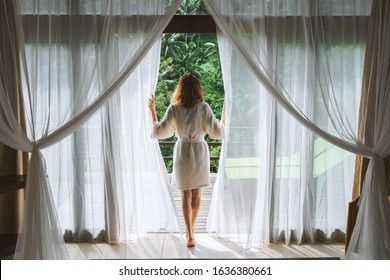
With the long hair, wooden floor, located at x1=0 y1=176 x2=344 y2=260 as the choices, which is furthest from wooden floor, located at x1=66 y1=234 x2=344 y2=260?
the long hair

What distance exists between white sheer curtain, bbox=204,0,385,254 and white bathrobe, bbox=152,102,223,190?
0.19 metres

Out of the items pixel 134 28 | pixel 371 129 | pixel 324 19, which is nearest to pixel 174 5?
pixel 134 28

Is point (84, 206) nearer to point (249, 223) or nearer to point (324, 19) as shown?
point (249, 223)

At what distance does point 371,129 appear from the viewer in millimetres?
2908

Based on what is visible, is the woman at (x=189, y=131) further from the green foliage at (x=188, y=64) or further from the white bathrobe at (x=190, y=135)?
the green foliage at (x=188, y=64)

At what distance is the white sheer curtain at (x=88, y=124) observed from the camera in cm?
279

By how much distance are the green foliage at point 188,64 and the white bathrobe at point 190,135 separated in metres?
3.27

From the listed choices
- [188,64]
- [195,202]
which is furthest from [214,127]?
[188,64]

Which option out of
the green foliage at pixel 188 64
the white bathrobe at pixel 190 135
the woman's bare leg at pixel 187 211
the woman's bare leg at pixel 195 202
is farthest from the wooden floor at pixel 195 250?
the green foliage at pixel 188 64

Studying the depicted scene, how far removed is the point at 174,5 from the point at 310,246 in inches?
85.5

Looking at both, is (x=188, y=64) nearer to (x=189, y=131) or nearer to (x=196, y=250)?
(x=189, y=131)

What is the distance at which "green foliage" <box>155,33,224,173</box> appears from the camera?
6672 millimetres

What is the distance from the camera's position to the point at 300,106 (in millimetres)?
3125

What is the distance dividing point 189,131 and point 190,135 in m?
0.04
